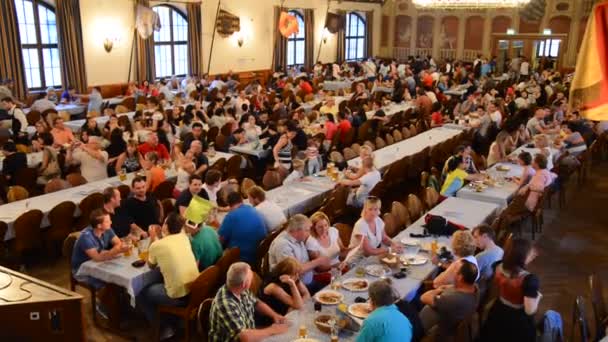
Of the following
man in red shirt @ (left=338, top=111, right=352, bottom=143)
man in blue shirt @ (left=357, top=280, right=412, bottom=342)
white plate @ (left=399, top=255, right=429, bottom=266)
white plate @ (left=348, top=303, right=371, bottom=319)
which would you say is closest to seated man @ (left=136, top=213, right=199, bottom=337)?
white plate @ (left=348, top=303, right=371, bottom=319)

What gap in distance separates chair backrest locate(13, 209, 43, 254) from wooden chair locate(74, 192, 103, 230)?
57 cm

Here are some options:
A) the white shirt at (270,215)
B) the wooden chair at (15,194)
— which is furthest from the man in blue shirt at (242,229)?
the wooden chair at (15,194)

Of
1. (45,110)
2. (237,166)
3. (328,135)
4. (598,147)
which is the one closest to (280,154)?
(237,166)

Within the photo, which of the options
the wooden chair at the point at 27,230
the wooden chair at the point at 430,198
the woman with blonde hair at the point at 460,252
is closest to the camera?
the woman with blonde hair at the point at 460,252

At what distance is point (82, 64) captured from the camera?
16.8m

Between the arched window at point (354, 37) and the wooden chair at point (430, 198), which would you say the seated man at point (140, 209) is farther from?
the arched window at point (354, 37)

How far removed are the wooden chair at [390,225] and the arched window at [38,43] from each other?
487 inches

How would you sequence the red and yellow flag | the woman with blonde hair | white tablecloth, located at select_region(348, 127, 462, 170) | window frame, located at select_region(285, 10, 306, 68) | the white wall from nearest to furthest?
the red and yellow flag < the woman with blonde hair < white tablecloth, located at select_region(348, 127, 462, 170) < the white wall < window frame, located at select_region(285, 10, 306, 68)

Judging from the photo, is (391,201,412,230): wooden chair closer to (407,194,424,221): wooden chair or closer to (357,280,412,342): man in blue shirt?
(407,194,424,221): wooden chair

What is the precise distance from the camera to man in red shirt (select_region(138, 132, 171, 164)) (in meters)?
9.28

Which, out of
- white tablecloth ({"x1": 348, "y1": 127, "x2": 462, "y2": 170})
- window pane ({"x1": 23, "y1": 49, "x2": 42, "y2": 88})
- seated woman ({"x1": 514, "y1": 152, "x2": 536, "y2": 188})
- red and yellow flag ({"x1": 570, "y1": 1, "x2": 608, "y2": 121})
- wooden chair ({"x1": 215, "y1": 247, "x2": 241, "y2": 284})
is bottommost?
wooden chair ({"x1": 215, "y1": 247, "x2": 241, "y2": 284})

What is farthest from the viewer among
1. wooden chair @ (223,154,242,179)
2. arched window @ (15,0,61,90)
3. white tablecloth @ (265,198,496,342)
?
arched window @ (15,0,61,90)

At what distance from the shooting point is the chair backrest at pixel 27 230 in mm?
6863

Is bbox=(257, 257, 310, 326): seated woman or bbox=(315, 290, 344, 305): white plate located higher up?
bbox=(257, 257, 310, 326): seated woman
